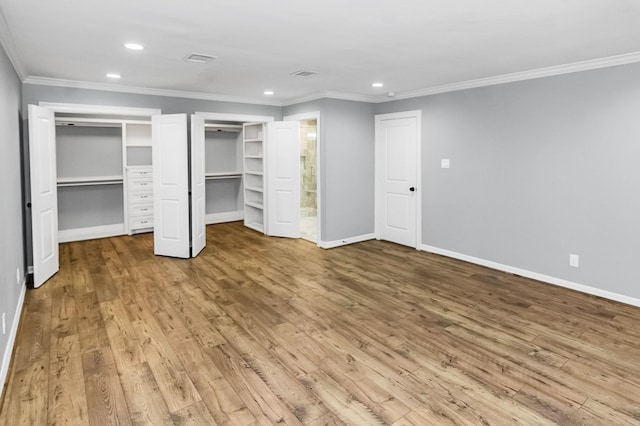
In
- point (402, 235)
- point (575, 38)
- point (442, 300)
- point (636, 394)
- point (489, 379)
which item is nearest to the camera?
point (636, 394)

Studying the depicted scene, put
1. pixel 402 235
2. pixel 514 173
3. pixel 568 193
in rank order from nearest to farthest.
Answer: pixel 568 193 < pixel 514 173 < pixel 402 235

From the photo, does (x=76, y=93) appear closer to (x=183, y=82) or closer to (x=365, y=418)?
(x=183, y=82)

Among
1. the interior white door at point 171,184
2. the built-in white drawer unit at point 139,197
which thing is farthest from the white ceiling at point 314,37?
the built-in white drawer unit at point 139,197

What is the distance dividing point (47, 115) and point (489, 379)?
205 inches

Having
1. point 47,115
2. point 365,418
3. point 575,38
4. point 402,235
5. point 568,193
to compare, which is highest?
point 575,38

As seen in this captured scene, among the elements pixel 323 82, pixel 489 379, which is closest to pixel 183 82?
pixel 323 82

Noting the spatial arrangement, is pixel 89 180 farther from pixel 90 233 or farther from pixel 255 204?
pixel 255 204

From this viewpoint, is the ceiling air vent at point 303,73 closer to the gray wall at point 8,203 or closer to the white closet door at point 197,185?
the white closet door at point 197,185

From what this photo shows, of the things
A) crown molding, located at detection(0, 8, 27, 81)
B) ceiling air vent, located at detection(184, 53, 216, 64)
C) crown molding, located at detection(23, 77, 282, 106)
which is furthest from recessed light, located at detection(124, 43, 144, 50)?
crown molding, located at detection(23, 77, 282, 106)

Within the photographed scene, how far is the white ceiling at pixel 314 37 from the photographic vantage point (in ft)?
8.48

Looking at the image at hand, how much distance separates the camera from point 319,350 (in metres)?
2.99

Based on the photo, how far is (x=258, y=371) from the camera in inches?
106

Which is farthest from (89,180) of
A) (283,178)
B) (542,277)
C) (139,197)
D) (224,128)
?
(542,277)

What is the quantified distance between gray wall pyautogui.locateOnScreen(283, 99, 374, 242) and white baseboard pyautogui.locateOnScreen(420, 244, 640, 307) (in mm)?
1265
